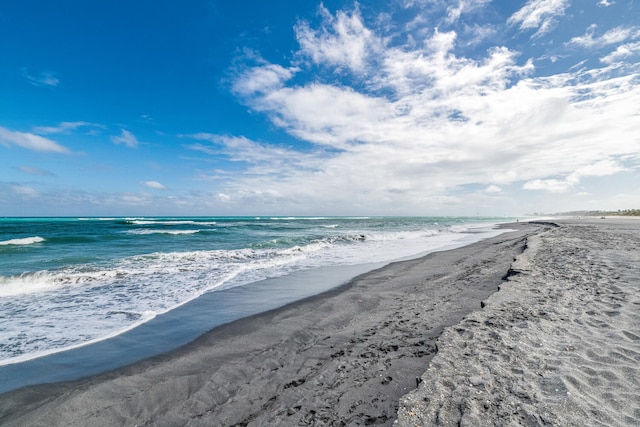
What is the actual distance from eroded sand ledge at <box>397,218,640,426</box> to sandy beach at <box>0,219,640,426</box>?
2cm

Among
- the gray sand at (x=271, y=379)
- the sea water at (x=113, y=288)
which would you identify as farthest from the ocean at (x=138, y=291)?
the gray sand at (x=271, y=379)

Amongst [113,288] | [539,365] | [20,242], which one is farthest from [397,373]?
[20,242]

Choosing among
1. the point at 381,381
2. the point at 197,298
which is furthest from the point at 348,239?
the point at 381,381

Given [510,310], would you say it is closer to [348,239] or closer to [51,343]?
[51,343]

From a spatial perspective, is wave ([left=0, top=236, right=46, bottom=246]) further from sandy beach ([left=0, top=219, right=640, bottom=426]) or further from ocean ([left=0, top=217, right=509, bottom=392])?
sandy beach ([left=0, top=219, right=640, bottom=426])

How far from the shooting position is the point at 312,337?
5387 millimetres

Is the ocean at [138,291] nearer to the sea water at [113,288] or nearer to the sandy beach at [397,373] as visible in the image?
the sea water at [113,288]

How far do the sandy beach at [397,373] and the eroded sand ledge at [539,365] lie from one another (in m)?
0.02

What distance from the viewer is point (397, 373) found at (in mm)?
3805

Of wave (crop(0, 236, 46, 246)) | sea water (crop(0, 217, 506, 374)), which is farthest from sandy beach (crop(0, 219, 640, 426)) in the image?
wave (crop(0, 236, 46, 246))

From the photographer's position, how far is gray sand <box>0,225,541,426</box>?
11.0 ft

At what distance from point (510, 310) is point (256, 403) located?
473 cm

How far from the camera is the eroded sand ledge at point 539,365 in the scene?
9.03 ft

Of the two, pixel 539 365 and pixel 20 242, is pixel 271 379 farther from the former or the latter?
pixel 20 242
